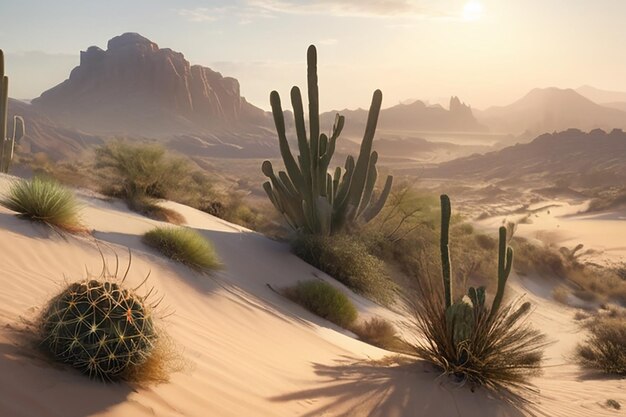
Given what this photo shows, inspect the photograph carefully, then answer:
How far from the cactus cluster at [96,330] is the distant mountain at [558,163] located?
6521 cm

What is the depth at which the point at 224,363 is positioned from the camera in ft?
15.5

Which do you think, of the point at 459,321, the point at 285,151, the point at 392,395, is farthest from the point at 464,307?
the point at 285,151

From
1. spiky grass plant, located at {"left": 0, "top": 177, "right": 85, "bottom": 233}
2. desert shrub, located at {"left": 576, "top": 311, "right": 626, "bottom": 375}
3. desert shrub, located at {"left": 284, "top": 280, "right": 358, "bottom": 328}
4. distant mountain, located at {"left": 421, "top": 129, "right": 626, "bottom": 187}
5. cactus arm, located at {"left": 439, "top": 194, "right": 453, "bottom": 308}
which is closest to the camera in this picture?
cactus arm, located at {"left": 439, "top": 194, "right": 453, "bottom": 308}

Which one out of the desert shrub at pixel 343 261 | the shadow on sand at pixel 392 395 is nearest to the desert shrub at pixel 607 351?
the desert shrub at pixel 343 261

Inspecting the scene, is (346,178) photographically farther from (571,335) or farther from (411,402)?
(411,402)

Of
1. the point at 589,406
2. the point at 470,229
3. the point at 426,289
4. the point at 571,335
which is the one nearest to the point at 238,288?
the point at 426,289

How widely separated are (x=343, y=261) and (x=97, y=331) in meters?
8.19

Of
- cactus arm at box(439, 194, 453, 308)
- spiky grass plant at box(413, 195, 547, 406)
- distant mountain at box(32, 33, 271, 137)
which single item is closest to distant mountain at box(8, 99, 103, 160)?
distant mountain at box(32, 33, 271, 137)

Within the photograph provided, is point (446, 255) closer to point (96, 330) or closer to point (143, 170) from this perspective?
point (96, 330)

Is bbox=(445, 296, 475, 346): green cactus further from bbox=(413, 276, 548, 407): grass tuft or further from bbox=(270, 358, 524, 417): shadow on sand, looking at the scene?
bbox=(270, 358, 524, 417): shadow on sand

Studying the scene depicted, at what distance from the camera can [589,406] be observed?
6234 millimetres

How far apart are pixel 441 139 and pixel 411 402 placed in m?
170

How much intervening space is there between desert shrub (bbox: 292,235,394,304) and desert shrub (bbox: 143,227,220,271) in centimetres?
305

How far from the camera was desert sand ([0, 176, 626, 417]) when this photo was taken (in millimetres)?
3307
